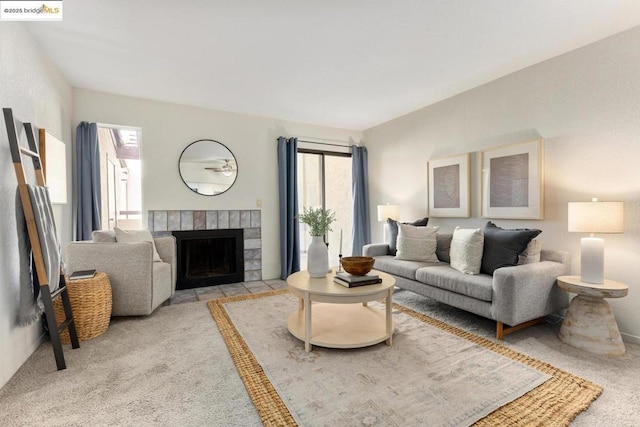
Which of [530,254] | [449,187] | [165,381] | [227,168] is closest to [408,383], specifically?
[165,381]

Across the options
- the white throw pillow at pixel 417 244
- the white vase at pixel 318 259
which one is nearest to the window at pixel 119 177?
the white vase at pixel 318 259

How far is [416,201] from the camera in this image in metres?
4.28

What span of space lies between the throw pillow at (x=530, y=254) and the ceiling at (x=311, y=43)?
1733 mm

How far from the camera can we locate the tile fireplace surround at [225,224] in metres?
3.83

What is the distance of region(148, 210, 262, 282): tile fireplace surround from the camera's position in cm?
383

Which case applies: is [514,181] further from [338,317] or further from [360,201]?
[360,201]

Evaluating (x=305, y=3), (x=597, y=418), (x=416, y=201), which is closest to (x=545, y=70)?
(x=416, y=201)

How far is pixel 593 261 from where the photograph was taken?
2248 mm

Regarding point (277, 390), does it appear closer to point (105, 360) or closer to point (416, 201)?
point (105, 360)

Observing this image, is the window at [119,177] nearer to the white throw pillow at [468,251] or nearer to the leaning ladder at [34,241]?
the leaning ladder at [34,241]

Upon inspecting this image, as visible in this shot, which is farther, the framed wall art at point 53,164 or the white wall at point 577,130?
the framed wall art at point 53,164

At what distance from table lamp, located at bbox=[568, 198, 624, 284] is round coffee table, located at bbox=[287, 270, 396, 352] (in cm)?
150

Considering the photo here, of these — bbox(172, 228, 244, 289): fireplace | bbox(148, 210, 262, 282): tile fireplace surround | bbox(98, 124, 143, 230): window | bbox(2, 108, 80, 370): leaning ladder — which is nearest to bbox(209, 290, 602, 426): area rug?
bbox(2, 108, 80, 370): leaning ladder

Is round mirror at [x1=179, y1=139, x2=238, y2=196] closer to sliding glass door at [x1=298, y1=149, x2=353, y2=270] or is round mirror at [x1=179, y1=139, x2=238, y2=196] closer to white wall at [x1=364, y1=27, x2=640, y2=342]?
Answer: sliding glass door at [x1=298, y1=149, x2=353, y2=270]
